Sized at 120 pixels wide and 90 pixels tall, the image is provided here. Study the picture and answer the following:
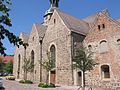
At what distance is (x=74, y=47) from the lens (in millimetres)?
31047

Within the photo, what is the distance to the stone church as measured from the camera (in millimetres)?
24516

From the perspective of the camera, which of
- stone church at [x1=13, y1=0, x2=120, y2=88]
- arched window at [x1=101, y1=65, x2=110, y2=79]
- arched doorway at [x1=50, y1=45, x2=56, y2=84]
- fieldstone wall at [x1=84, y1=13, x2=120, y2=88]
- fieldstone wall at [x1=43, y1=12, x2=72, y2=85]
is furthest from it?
arched doorway at [x1=50, y1=45, x2=56, y2=84]

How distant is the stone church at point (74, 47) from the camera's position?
24.5 metres

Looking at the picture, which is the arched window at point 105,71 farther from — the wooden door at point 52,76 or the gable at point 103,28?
the wooden door at point 52,76

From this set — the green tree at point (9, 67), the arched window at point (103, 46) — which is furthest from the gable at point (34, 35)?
the green tree at point (9, 67)

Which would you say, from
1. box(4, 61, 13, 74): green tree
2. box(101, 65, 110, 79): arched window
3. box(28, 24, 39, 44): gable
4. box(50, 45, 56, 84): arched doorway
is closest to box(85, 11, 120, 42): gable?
box(101, 65, 110, 79): arched window

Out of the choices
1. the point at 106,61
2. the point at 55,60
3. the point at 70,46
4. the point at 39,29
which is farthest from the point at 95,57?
the point at 39,29

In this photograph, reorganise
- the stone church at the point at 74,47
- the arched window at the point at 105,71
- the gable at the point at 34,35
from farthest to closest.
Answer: the gable at the point at 34,35
the arched window at the point at 105,71
the stone church at the point at 74,47

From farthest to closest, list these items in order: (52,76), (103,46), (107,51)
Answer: (52,76) < (103,46) < (107,51)

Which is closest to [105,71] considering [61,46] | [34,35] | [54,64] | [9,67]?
[61,46]

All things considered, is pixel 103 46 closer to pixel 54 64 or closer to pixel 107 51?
pixel 107 51

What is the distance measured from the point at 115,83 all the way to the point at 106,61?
114 inches

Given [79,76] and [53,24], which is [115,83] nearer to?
[79,76]

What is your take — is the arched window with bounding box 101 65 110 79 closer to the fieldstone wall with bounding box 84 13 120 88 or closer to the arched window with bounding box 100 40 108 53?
the fieldstone wall with bounding box 84 13 120 88
